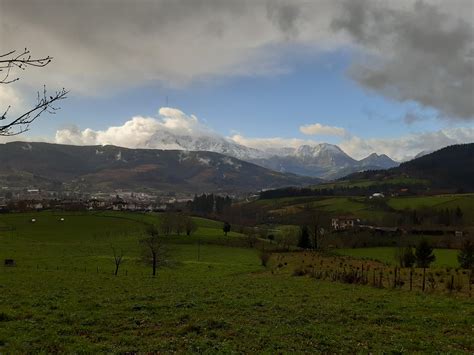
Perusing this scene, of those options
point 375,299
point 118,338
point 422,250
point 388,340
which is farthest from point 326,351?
point 422,250

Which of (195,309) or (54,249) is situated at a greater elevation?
(195,309)

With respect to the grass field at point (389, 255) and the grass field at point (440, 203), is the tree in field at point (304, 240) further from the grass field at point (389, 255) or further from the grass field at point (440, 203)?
Answer: the grass field at point (440, 203)

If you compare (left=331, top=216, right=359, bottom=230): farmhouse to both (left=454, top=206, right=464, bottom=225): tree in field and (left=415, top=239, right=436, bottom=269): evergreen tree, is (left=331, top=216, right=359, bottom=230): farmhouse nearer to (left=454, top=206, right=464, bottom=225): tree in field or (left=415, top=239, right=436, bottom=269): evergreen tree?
(left=454, top=206, right=464, bottom=225): tree in field

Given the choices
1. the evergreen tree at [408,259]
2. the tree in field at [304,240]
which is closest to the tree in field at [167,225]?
the tree in field at [304,240]

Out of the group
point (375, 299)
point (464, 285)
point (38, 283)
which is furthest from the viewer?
point (38, 283)

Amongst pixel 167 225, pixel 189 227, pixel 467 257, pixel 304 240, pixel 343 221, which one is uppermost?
pixel 343 221

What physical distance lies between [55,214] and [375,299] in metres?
128

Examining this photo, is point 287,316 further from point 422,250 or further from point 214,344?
point 422,250

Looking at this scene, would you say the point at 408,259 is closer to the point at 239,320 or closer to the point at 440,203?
the point at 239,320

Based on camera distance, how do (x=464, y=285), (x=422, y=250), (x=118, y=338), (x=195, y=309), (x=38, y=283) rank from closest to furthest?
(x=118, y=338)
(x=195, y=309)
(x=464, y=285)
(x=38, y=283)
(x=422, y=250)

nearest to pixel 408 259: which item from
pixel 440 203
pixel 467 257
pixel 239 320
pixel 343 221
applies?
pixel 467 257

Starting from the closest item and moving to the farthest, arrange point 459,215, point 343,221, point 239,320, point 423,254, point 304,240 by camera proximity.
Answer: point 239,320 < point 423,254 < point 304,240 < point 459,215 < point 343,221

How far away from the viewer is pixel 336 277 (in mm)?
34406

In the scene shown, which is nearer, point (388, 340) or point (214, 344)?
point (214, 344)
